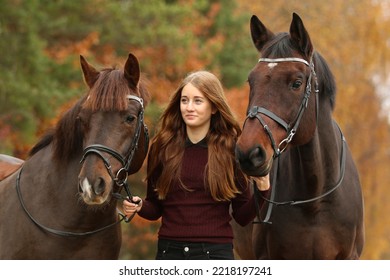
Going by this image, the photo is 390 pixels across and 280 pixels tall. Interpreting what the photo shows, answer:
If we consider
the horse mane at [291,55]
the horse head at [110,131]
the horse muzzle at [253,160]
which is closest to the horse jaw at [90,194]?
the horse head at [110,131]

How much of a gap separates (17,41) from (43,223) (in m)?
11.8

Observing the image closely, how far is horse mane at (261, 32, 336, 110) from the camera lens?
18.1 ft

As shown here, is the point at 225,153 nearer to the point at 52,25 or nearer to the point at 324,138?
the point at 324,138

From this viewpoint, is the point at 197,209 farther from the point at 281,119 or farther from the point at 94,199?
the point at 281,119

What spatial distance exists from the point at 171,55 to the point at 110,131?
14387mm

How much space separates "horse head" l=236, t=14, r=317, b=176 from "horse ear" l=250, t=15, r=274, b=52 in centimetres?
1

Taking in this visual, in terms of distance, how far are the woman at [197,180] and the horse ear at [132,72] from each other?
33cm

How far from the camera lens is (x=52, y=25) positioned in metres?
17.3

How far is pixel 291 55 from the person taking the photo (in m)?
5.50

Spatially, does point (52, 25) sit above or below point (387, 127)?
above

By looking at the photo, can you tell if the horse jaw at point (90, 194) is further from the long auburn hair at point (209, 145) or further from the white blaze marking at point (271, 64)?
the white blaze marking at point (271, 64)

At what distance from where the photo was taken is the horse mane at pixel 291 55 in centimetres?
552

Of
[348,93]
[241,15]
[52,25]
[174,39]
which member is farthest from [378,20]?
[52,25]

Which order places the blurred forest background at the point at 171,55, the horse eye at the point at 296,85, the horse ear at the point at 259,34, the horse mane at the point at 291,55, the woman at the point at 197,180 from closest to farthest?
the woman at the point at 197,180 < the horse eye at the point at 296,85 < the horse mane at the point at 291,55 < the horse ear at the point at 259,34 < the blurred forest background at the point at 171,55
